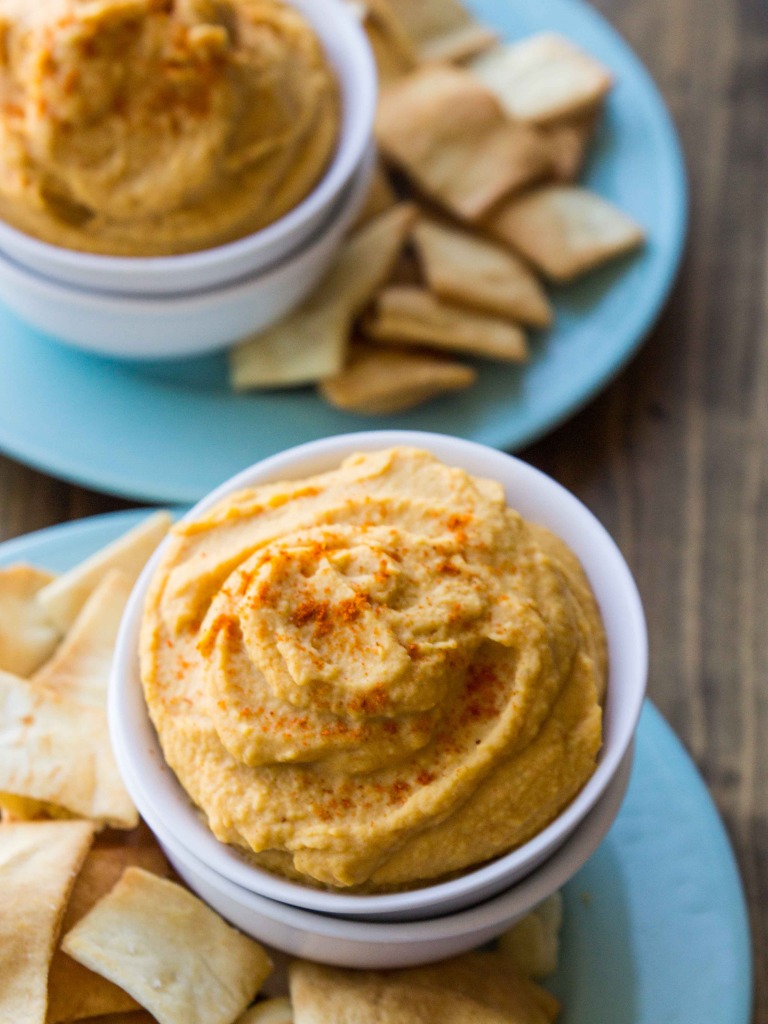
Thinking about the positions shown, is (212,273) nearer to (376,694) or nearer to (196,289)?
(196,289)

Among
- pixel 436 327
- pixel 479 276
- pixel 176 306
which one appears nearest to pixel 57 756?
pixel 176 306

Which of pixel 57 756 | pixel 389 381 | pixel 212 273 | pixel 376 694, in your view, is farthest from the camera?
pixel 389 381

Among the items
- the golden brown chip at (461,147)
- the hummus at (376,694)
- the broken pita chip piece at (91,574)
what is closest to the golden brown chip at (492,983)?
the hummus at (376,694)

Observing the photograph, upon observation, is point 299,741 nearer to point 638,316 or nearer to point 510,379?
point 510,379

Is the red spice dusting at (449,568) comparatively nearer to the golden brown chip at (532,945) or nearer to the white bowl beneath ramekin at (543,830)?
the white bowl beneath ramekin at (543,830)

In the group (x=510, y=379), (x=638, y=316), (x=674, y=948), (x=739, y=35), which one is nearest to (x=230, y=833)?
(x=674, y=948)
